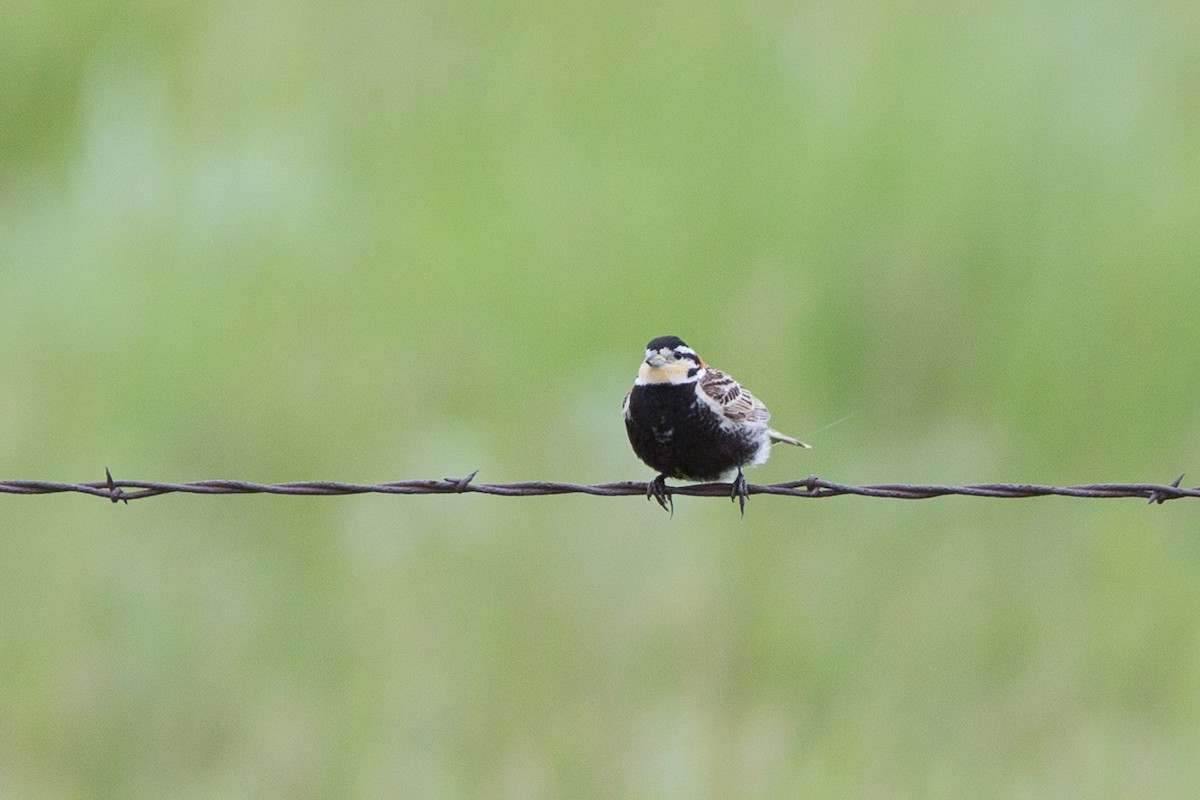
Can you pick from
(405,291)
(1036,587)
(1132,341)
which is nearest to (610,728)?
(1036,587)

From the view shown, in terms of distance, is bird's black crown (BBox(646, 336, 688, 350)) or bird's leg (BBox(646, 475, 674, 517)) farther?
bird's black crown (BBox(646, 336, 688, 350))

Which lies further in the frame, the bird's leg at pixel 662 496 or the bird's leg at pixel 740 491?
the bird's leg at pixel 662 496

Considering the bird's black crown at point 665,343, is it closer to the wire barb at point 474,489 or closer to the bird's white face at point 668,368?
the bird's white face at point 668,368

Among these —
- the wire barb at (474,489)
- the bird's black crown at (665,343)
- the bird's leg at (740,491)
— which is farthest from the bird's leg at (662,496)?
the wire barb at (474,489)

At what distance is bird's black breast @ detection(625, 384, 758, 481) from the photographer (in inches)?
227

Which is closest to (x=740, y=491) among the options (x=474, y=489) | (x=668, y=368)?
(x=668, y=368)

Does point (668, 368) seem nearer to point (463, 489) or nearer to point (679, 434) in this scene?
point (679, 434)

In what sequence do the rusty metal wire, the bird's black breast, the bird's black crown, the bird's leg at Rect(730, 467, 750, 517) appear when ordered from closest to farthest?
the rusty metal wire < the bird's leg at Rect(730, 467, 750, 517) < the bird's black breast < the bird's black crown

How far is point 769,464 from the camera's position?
691 centimetres

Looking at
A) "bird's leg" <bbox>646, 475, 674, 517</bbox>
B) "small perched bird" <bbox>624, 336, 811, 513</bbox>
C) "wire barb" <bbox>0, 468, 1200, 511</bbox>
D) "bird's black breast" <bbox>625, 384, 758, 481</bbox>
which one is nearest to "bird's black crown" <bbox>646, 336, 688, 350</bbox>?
"small perched bird" <bbox>624, 336, 811, 513</bbox>

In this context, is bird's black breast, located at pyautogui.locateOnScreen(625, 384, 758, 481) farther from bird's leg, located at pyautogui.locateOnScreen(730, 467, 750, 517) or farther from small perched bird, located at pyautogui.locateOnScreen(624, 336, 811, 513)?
bird's leg, located at pyautogui.locateOnScreen(730, 467, 750, 517)

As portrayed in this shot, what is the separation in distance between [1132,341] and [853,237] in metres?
1.36

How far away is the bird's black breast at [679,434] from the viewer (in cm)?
577

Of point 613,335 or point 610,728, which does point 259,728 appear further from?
point 613,335
